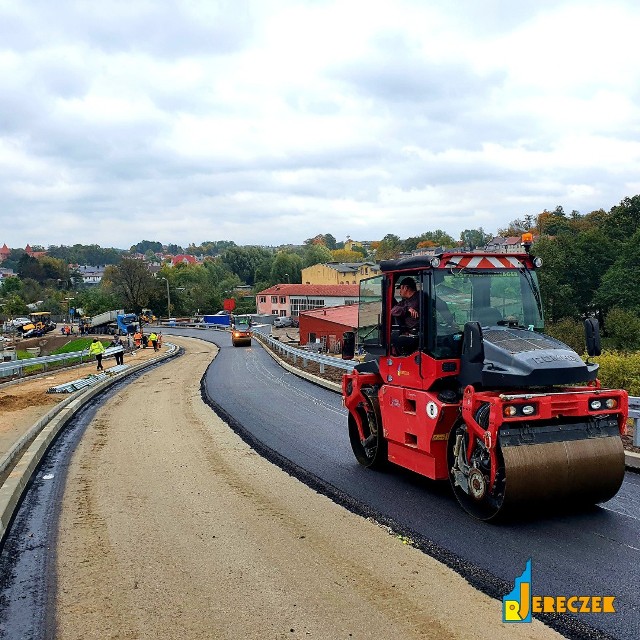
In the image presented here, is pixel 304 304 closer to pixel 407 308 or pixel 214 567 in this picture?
pixel 407 308

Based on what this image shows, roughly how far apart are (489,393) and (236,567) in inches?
114

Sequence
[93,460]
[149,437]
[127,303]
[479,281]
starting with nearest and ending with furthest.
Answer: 1. [479,281]
2. [93,460]
3. [149,437]
4. [127,303]

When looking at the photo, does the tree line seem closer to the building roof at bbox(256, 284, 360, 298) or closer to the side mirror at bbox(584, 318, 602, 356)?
the side mirror at bbox(584, 318, 602, 356)

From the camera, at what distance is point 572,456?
591cm

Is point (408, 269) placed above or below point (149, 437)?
above

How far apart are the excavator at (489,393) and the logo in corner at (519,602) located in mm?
997

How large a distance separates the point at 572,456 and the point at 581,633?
78.7 inches

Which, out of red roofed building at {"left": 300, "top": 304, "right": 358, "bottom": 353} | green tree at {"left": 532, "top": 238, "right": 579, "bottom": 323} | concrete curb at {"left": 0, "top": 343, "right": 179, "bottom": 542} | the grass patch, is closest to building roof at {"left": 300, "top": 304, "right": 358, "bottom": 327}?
red roofed building at {"left": 300, "top": 304, "right": 358, "bottom": 353}

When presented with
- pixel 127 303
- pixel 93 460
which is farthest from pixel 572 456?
pixel 127 303

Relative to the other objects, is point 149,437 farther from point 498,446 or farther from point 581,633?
point 581,633

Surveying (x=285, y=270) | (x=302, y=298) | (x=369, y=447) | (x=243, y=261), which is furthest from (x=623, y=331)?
(x=243, y=261)

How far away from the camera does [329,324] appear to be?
43.1 meters

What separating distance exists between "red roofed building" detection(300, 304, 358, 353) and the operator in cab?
29.6 meters

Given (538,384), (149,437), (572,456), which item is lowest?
(149,437)
